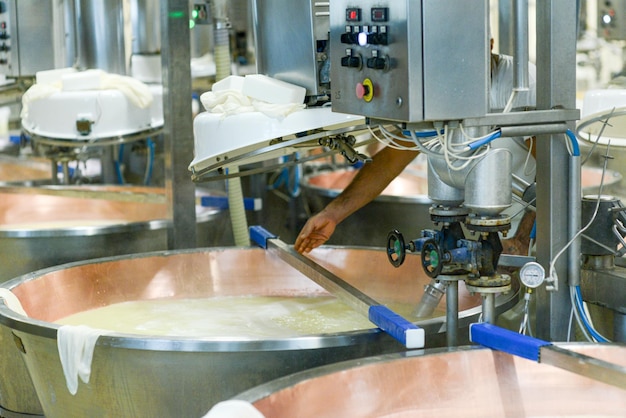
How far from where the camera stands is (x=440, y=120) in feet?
5.67

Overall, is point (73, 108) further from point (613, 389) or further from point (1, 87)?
point (613, 389)

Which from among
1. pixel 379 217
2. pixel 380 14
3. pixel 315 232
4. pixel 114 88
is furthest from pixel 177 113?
pixel 380 14

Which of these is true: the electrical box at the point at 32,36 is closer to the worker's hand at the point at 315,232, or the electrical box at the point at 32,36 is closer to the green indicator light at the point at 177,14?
the green indicator light at the point at 177,14

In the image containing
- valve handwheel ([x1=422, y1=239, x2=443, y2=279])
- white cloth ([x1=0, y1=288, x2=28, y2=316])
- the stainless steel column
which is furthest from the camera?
the stainless steel column

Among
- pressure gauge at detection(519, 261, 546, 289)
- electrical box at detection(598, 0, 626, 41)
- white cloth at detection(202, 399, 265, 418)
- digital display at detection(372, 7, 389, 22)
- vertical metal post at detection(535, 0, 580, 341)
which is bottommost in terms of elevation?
white cloth at detection(202, 399, 265, 418)

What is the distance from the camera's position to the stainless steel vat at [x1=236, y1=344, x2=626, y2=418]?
185 centimetres

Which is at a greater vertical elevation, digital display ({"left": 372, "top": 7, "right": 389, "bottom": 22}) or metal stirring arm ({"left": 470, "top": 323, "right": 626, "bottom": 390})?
digital display ({"left": 372, "top": 7, "right": 389, "bottom": 22})

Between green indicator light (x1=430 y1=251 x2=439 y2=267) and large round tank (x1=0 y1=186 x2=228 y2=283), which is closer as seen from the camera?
green indicator light (x1=430 y1=251 x2=439 y2=267)

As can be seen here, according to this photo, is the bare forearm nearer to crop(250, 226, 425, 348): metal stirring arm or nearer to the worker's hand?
the worker's hand

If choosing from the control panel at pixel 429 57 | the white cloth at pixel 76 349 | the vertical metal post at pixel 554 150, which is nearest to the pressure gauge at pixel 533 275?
the vertical metal post at pixel 554 150

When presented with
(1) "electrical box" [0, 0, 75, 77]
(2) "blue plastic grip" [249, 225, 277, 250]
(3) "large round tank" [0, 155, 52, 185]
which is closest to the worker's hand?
(2) "blue plastic grip" [249, 225, 277, 250]

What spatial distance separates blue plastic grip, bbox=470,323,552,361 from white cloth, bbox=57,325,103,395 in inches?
31.0

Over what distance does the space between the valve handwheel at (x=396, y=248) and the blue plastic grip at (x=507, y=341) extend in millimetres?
218

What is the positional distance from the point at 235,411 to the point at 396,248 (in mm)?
649
